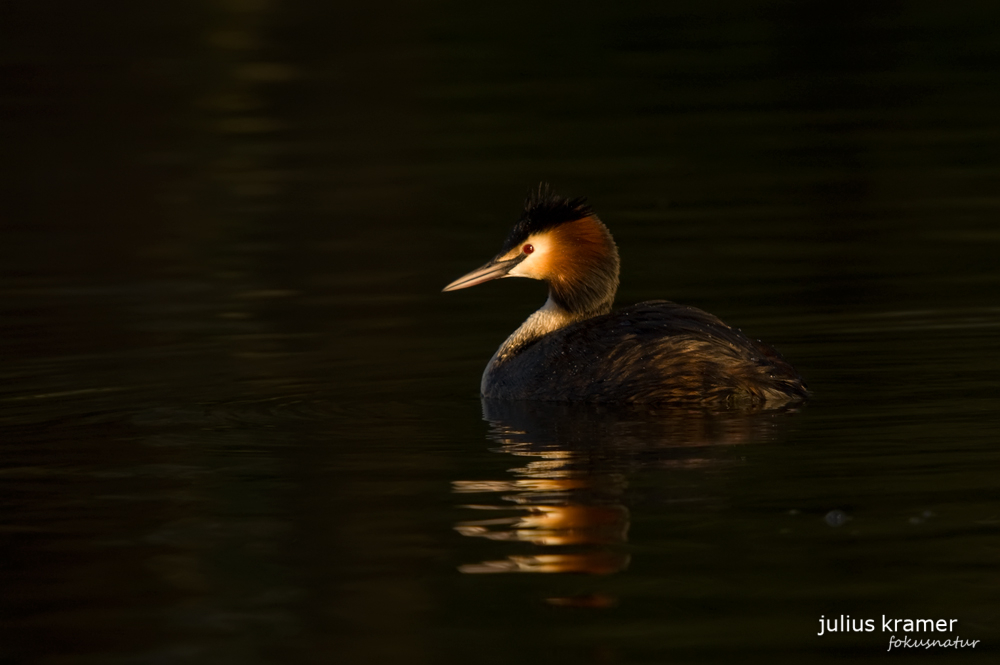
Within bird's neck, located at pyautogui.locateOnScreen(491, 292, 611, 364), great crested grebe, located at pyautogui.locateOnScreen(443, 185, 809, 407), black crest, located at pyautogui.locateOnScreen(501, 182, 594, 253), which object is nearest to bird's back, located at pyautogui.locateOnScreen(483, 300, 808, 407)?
great crested grebe, located at pyautogui.locateOnScreen(443, 185, 809, 407)

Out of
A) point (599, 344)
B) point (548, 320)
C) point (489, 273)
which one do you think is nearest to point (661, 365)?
point (599, 344)

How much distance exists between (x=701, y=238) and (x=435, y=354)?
3988 mm

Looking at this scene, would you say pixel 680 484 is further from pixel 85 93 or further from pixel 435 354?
pixel 85 93

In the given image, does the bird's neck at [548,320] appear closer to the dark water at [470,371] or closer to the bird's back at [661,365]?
the dark water at [470,371]

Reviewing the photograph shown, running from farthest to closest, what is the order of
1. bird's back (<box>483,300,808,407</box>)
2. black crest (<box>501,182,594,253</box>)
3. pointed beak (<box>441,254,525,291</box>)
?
1. pointed beak (<box>441,254,525,291</box>)
2. black crest (<box>501,182,594,253</box>)
3. bird's back (<box>483,300,808,407</box>)

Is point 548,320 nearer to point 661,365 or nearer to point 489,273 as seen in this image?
point 489,273

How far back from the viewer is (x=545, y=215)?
398 inches

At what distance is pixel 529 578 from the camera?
Answer: 640cm

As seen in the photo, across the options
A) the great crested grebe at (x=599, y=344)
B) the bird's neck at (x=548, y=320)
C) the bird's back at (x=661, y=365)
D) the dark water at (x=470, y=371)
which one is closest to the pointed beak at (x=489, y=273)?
the great crested grebe at (x=599, y=344)

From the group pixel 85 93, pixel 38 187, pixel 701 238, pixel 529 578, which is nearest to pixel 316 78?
pixel 85 93

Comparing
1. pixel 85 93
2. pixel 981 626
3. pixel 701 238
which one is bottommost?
pixel 981 626

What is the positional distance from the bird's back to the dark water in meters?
0.15

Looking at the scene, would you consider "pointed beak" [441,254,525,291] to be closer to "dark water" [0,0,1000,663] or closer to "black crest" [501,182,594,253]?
"black crest" [501,182,594,253]

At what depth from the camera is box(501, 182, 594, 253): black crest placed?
1007 centimetres
